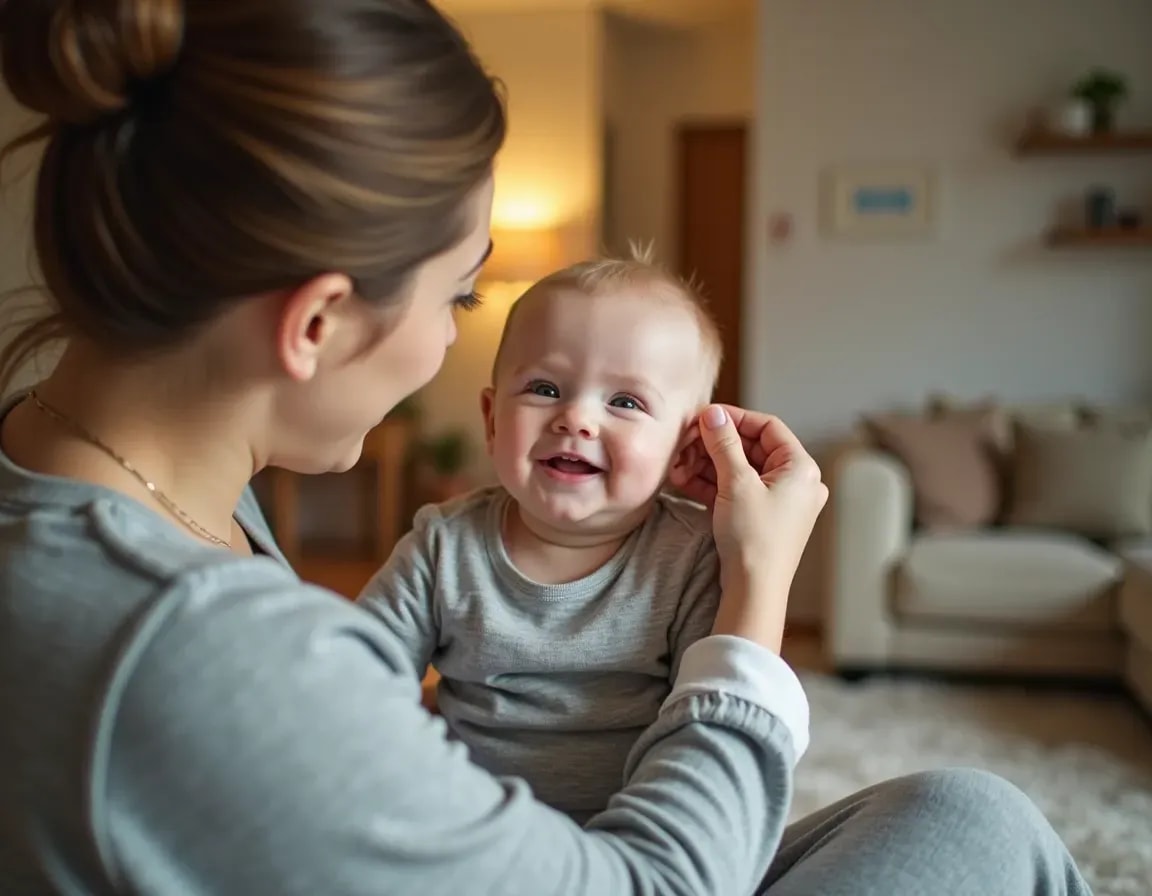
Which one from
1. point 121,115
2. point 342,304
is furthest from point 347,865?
point 121,115

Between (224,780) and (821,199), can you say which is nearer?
(224,780)

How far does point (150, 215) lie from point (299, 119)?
0.11 metres

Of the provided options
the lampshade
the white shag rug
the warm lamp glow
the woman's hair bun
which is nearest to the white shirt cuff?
the woman's hair bun

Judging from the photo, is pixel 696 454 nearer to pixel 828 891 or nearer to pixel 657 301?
pixel 657 301

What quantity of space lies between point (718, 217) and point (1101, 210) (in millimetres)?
2185

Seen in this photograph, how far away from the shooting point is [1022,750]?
112 inches

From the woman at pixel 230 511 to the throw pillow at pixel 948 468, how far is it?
2.98m

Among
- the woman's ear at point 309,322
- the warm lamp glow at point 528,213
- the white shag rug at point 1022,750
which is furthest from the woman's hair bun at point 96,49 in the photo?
the warm lamp glow at point 528,213

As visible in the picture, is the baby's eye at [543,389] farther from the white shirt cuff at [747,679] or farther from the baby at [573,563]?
the white shirt cuff at [747,679]

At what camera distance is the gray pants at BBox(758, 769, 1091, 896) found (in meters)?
A: 0.79

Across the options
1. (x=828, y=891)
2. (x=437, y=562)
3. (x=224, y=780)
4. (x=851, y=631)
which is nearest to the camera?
(x=224, y=780)

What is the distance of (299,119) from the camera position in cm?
61

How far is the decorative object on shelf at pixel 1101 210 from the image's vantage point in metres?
4.22

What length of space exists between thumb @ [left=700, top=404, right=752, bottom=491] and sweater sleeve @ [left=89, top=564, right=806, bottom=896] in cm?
37
